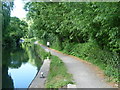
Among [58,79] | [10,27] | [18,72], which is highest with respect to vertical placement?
[10,27]

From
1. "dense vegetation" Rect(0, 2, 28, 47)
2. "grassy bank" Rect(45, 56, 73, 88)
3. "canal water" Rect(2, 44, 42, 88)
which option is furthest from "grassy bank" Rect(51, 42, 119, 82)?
"dense vegetation" Rect(0, 2, 28, 47)


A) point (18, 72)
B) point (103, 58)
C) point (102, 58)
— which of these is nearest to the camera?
point (103, 58)

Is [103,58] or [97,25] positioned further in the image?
[103,58]

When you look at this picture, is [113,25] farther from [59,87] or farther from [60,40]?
[60,40]

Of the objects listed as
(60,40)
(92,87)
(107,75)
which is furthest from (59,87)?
(60,40)

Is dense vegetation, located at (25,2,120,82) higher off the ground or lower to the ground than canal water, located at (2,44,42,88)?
higher

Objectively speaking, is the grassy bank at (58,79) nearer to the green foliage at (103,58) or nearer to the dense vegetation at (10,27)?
the green foliage at (103,58)

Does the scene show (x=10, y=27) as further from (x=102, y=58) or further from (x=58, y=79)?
(x=58, y=79)

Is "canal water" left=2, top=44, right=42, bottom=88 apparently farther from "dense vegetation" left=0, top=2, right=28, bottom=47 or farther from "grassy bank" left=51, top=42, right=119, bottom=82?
"dense vegetation" left=0, top=2, right=28, bottom=47

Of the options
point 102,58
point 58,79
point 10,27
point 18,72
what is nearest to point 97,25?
point 102,58

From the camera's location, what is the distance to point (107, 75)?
6855 mm

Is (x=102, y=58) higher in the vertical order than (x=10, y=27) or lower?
lower

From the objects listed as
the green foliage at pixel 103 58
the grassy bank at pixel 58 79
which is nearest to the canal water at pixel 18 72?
the grassy bank at pixel 58 79

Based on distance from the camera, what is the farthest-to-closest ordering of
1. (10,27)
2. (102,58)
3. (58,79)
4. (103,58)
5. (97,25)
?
1. (10,27)
2. (102,58)
3. (103,58)
4. (97,25)
5. (58,79)
